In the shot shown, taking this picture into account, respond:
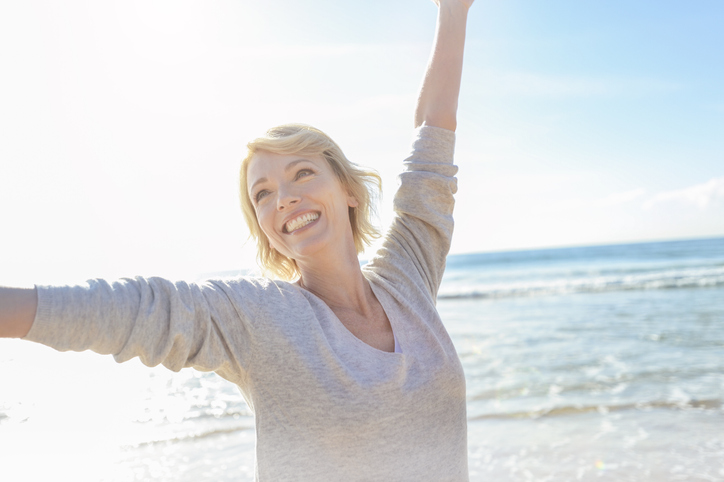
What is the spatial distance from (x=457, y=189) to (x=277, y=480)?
4.57 ft

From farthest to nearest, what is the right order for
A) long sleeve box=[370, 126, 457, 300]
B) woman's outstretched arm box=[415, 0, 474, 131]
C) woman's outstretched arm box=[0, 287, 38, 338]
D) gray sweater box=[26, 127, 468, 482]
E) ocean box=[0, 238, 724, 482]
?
ocean box=[0, 238, 724, 482] < woman's outstretched arm box=[415, 0, 474, 131] < long sleeve box=[370, 126, 457, 300] < gray sweater box=[26, 127, 468, 482] < woman's outstretched arm box=[0, 287, 38, 338]

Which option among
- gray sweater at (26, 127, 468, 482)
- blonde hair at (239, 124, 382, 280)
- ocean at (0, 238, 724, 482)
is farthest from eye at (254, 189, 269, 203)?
ocean at (0, 238, 724, 482)

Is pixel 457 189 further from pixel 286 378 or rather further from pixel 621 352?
pixel 621 352

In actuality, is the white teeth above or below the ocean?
above

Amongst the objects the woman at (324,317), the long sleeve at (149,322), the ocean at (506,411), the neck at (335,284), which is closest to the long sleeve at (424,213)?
the woman at (324,317)

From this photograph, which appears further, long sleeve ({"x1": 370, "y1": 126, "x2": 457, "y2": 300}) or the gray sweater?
long sleeve ({"x1": 370, "y1": 126, "x2": 457, "y2": 300})

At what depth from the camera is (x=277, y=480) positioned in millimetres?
1566

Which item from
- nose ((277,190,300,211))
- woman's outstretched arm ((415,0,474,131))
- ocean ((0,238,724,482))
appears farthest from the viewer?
ocean ((0,238,724,482))

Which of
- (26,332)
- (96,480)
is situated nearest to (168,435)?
(96,480)

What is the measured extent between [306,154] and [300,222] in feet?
0.87

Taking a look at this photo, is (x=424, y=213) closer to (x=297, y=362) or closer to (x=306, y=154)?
(x=306, y=154)

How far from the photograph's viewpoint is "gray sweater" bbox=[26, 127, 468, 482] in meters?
1.25

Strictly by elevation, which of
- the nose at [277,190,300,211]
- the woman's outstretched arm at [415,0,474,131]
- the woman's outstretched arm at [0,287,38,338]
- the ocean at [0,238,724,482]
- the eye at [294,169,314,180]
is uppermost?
the woman's outstretched arm at [415,0,474,131]

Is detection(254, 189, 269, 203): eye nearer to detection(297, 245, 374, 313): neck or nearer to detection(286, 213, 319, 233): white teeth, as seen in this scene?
detection(286, 213, 319, 233): white teeth
